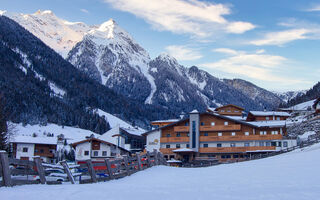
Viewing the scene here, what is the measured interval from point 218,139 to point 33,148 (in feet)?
136

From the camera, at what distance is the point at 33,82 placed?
17300 centimetres

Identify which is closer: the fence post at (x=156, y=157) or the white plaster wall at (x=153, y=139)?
the fence post at (x=156, y=157)

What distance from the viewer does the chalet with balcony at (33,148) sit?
76.2m

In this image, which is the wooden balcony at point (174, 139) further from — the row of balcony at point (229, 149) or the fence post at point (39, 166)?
the fence post at point (39, 166)

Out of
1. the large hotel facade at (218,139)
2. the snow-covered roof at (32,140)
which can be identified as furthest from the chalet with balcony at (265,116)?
the snow-covered roof at (32,140)

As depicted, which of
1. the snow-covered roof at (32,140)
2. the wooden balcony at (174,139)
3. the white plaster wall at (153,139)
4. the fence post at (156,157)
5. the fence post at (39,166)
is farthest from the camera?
the snow-covered roof at (32,140)

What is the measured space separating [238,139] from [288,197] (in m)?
55.0

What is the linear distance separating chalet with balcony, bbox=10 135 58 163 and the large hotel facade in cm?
2766

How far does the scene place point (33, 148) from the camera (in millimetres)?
78250

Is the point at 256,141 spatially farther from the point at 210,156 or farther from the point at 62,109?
the point at 62,109

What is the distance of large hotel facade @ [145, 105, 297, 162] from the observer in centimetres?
6156

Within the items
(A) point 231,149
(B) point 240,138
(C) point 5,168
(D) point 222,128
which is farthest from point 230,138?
(C) point 5,168

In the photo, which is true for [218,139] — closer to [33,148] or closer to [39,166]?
[33,148]

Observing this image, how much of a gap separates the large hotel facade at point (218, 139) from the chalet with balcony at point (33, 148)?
90.8 ft
